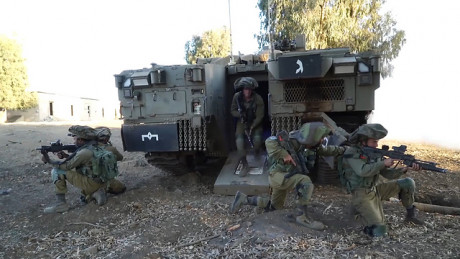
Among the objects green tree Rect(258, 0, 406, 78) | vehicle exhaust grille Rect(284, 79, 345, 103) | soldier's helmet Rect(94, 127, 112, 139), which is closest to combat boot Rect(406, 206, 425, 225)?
vehicle exhaust grille Rect(284, 79, 345, 103)

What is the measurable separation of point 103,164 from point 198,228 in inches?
68.2

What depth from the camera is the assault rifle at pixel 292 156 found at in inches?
162

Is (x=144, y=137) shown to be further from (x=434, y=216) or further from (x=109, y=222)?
(x=434, y=216)

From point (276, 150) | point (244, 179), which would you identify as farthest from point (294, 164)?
point (244, 179)

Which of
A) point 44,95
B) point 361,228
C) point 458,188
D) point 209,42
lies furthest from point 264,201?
point 44,95

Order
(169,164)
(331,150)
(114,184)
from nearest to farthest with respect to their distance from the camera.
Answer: (331,150), (114,184), (169,164)

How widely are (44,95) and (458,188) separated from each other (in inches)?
1253

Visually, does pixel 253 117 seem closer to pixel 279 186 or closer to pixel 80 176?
pixel 279 186

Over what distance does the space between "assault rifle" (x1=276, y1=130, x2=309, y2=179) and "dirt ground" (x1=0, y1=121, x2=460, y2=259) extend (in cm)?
45

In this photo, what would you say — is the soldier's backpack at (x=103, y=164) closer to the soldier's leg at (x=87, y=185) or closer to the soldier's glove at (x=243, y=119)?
the soldier's leg at (x=87, y=185)

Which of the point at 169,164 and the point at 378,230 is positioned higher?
the point at 169,164

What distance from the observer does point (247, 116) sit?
18.8 feet

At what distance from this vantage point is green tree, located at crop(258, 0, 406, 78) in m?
14.6

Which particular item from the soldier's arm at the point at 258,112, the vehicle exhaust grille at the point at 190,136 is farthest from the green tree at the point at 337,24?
the vehicle exhaust grille at the point at 190,136
